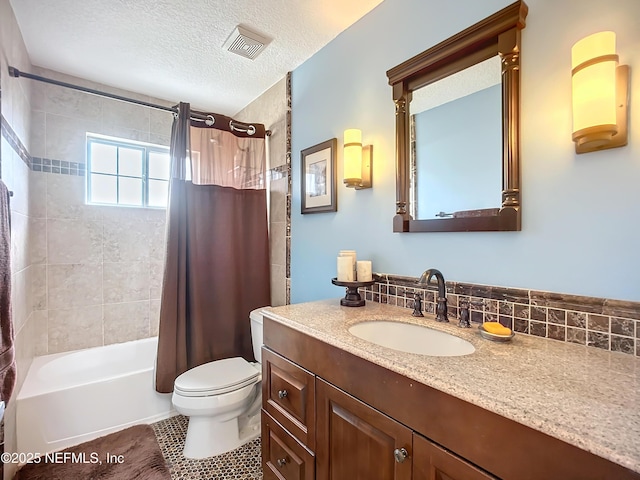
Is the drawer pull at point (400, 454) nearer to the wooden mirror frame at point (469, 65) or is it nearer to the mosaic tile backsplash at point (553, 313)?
the mosaic tile backsplash at point (553, 313)

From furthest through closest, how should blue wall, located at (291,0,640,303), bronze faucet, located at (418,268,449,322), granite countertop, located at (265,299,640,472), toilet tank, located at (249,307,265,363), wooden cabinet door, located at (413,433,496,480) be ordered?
toilet tank, located at (249,307,265,363)
bronze faucet, located at (418,268,449,322)
blue wall, located at (291,0,640,303)
wooden cabinet door, located at (413,433,496,480)
granite countertop, located at (265,299,640,472)

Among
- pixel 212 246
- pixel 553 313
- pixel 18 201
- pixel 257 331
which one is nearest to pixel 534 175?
pixel 553 313

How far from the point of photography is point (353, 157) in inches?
61.7

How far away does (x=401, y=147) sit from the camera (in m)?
1.43

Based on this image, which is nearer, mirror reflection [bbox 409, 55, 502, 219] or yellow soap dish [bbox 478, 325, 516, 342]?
yellow soap dish [bbox 478, 325, 516, 342]

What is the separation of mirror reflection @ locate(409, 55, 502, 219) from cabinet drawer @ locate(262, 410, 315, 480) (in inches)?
43.1

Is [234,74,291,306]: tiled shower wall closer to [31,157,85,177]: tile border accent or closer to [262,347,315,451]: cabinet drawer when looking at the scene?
[262,347,315,451]: cabinet drawer

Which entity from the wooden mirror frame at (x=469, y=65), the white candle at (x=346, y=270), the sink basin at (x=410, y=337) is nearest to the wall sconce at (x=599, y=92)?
the wooden mirror frame at (x=469, y=65)

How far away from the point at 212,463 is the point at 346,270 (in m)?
1.33

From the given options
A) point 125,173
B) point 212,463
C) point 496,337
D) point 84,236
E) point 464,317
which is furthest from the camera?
point 125,173

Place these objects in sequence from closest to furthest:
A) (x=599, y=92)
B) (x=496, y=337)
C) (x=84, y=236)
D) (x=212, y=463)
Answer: (x=599, y=92) < (x=496, y=337) < (x=212, y=463) < (x=84, y=236)

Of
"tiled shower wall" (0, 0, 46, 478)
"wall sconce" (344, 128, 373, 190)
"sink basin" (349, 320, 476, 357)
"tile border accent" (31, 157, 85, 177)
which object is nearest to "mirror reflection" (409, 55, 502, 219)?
"wall sconce" (344, 128, 373, 190)

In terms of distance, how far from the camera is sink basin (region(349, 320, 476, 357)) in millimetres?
1060

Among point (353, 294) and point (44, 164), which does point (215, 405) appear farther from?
point (44, 164)
